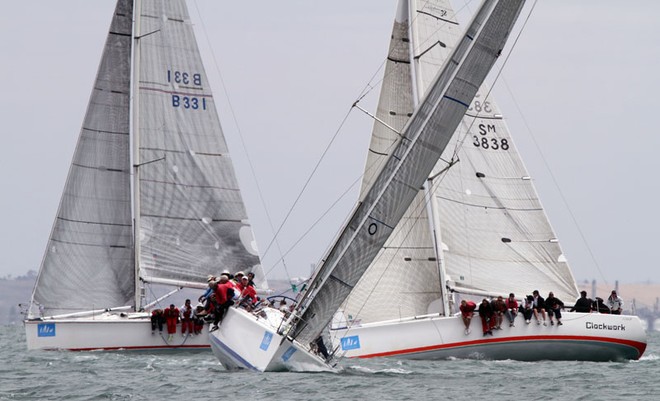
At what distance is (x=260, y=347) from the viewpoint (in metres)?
24.5

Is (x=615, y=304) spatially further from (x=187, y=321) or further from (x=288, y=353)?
(x=288, y=353)

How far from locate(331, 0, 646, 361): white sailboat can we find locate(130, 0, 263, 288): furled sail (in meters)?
5.34

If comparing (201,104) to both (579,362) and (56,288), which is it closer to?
(56,288)

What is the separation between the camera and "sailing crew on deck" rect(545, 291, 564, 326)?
31.2 meters

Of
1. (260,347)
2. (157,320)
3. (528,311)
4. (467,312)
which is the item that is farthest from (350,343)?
(260,347)

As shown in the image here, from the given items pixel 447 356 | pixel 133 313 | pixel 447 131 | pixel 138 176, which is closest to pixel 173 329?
pixel 133 313

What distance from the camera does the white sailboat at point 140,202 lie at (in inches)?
1331

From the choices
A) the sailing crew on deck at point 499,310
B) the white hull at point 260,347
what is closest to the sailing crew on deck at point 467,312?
the sailing crew on deck at point 499,310

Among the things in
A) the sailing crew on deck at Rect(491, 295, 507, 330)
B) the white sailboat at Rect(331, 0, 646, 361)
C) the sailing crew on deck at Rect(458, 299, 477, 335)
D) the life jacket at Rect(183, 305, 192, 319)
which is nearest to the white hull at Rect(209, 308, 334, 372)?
the white sailboat at Rect(331, 0, 646, 361)

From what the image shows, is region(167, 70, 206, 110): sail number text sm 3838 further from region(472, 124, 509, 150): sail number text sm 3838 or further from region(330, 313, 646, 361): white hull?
region(330, 313, 646, 361): white hull

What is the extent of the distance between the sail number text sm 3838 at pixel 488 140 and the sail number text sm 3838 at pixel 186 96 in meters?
6.91

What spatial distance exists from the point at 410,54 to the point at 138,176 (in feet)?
22.9

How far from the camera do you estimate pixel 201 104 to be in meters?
36.1

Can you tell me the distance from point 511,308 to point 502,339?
69cm
